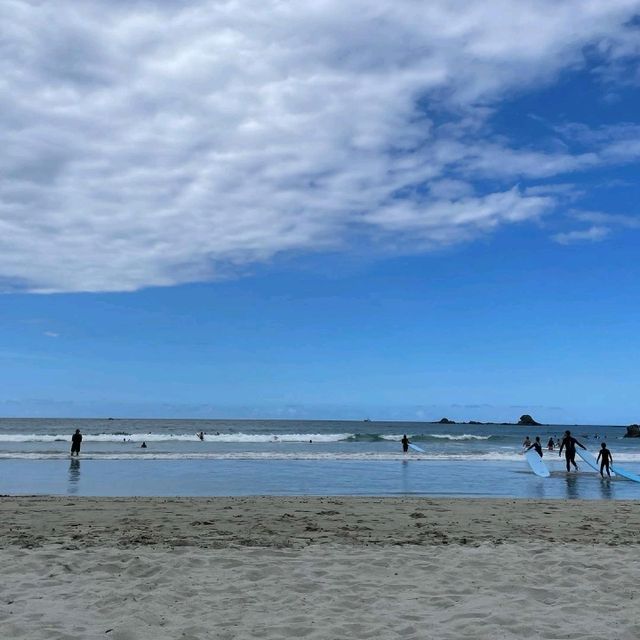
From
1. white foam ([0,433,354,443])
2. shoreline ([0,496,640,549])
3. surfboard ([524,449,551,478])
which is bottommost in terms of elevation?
white foam ([0,433,354,443])

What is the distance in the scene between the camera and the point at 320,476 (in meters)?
22.5

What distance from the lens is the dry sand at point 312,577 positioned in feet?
17.2

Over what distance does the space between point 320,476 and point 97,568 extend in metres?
16.1

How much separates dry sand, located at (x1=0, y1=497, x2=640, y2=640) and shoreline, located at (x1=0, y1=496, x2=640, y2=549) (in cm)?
6

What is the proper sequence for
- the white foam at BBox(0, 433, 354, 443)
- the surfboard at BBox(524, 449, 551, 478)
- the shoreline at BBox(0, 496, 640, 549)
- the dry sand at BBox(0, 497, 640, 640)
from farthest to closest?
the white foam at BBox(0, 433, 354, 443) → the surfboard at BBox(524, 449, 551, 478) → the shoreline at BBox(0, 496, 640, 549) → the dry sand at BBox(0, 497, 640, 640)

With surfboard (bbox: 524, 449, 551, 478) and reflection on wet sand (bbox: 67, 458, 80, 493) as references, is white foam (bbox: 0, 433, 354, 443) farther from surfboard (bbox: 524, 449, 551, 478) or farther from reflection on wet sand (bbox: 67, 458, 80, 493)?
surfboard (bbox: 524, 449, 551, 478)

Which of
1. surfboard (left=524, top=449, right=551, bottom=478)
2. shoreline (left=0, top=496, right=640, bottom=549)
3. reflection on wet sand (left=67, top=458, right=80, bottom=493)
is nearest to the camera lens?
shoreline (left=0, top=496, right=640, bottom=549)

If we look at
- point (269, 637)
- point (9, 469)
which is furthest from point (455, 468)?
point (269, 637)

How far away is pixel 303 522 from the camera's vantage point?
1067 centimetres

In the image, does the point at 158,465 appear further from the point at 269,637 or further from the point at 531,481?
the point at 269,637

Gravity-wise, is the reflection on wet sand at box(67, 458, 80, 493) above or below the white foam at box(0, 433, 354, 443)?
above

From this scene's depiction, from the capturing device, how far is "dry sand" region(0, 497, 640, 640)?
5.25 metres

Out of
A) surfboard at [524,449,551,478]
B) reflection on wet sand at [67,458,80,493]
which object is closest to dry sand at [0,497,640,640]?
reflection on wet sand at [67,458,80,493]

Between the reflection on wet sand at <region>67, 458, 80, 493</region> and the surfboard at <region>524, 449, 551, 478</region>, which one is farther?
the surfboard at <region>524, 449, 551, 478</region>
